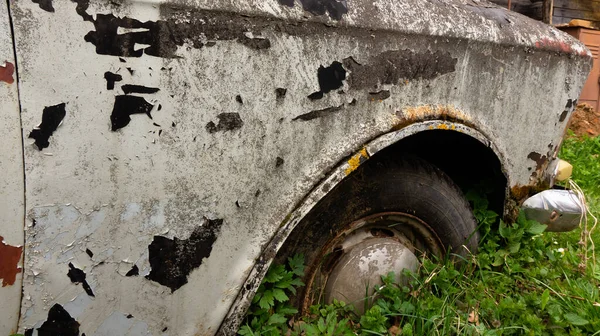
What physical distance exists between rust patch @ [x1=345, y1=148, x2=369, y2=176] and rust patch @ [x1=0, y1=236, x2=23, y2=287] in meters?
0.84

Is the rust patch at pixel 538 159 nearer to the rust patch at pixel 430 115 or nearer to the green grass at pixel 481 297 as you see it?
the green grass at pixel 481 297

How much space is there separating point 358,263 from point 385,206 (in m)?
0.22

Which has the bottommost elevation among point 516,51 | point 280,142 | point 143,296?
point 143,296

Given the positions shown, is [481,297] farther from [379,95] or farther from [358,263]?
[379,95]

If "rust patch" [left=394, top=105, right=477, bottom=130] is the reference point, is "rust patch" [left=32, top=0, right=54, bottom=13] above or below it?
below

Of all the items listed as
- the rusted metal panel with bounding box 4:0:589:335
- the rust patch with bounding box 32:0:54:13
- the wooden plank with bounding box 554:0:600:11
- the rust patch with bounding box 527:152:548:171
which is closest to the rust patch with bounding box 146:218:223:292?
the rusted metal panel with bounding box 4:0:589:335

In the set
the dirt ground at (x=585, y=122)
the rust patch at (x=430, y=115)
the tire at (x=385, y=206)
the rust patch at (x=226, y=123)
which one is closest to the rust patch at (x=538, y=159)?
the tire at (x=385, y=206)

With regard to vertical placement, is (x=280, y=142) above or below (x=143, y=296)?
above

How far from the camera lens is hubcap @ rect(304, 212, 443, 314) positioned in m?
1.82

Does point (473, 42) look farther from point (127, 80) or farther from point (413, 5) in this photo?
point (127, 80)

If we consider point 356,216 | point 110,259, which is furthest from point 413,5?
point 110,259

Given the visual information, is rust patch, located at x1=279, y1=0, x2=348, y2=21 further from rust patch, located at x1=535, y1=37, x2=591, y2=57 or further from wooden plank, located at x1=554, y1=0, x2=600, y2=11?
wooden plank, located at x1=554, y1=0, x2=600, y2=11

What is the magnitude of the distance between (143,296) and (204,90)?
0.50 m

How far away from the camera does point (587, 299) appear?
2.05m
